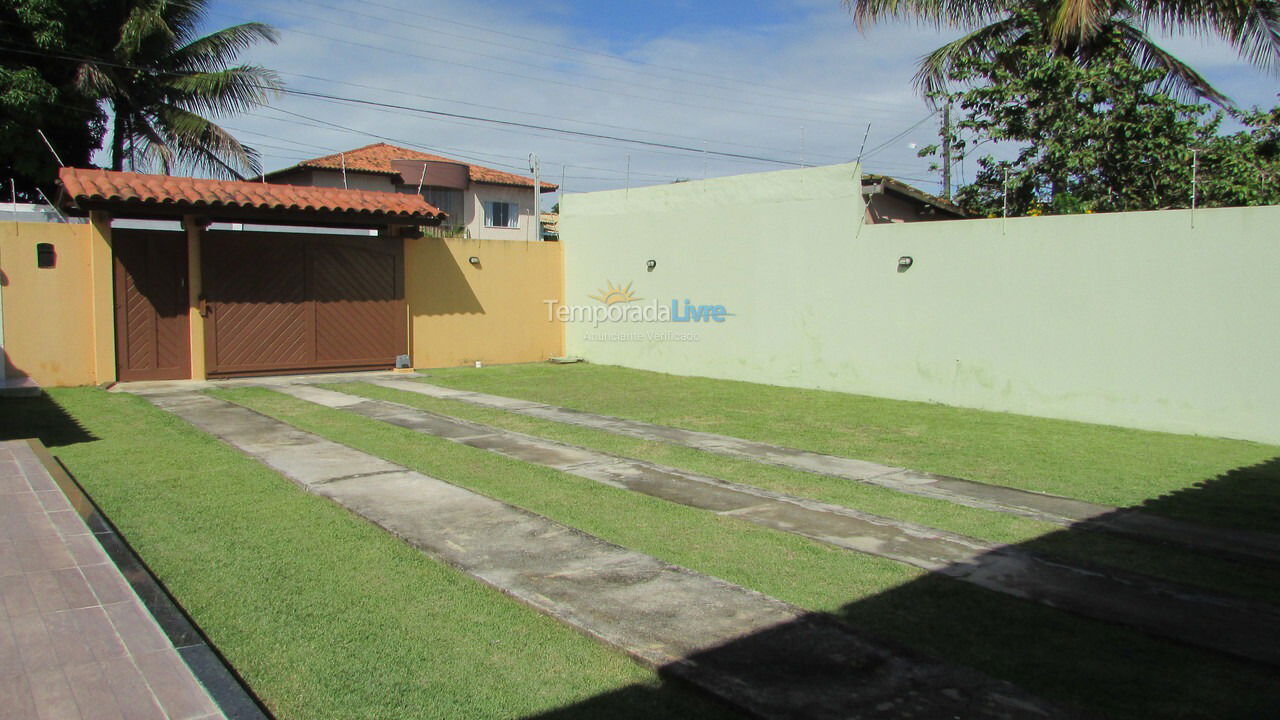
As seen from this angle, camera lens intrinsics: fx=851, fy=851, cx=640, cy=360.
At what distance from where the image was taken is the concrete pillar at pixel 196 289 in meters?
13.4

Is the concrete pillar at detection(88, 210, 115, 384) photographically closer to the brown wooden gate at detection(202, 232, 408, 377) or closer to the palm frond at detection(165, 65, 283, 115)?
the brown wooden gate at detection(202, 232, 408, 377)

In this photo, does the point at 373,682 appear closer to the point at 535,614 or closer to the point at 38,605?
the point at 535,614

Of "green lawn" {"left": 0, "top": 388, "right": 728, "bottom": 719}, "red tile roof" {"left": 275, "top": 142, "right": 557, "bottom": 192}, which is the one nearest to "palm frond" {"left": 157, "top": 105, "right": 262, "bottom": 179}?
"red tile roof" {"left": 275, "top": 142, "right": 557, "bottom": 192}

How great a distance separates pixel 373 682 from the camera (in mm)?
3410

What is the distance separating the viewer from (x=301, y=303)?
14594 mm

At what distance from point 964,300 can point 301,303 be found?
1068 cm

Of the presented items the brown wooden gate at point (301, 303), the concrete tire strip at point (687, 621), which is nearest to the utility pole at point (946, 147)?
the brown wooden gate at point (301, 303)

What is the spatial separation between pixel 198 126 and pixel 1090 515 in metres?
22.3

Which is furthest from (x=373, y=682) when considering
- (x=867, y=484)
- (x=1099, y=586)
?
(x=867, y=484)

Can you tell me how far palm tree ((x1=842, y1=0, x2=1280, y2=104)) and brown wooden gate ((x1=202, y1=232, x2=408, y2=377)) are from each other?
31.9 ft

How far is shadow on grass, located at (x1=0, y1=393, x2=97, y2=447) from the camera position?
8.58 metres

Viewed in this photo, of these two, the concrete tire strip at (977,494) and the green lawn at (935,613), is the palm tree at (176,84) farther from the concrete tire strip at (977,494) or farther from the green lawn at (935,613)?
the green lawn at (935,613)

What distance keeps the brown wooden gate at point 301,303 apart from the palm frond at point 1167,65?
1300 centimetres

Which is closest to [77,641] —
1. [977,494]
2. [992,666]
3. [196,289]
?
[992,666]
